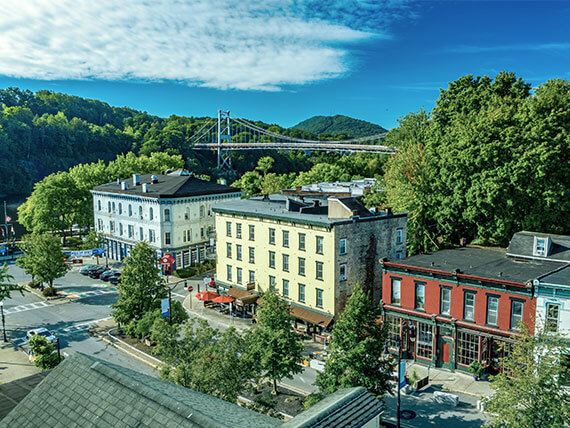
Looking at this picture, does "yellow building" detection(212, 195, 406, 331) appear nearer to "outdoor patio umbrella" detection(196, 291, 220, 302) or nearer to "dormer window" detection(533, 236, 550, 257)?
"outdoor patio umbrella" detection(196, 291, 220, 302)

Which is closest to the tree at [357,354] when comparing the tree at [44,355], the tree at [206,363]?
the tree at [206,363]

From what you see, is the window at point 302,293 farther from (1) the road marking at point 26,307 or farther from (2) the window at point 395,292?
(1) the road marking at point 26,307

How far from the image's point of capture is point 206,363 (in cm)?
2256

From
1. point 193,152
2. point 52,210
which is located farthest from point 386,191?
point 193,152

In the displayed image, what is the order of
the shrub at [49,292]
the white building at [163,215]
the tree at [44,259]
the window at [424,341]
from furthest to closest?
the white building at [163,215] < the shrub at [49,292] < the tree at [44,259] < the window at [424,341]

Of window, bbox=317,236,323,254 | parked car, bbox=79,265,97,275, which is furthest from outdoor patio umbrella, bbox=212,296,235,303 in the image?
parked car, bbox=79,265,97,275

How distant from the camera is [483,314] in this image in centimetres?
3275

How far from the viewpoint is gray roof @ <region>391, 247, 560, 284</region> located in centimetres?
3288

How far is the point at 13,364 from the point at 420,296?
29699 mm

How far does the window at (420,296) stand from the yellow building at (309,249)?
7167mm

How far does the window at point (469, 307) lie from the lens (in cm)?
3338

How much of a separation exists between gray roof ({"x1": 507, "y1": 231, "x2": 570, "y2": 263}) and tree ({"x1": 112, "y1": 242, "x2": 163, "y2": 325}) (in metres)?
27.4

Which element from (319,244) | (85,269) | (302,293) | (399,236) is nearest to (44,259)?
(85,269)

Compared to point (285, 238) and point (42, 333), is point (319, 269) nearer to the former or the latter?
point (285, 238)
